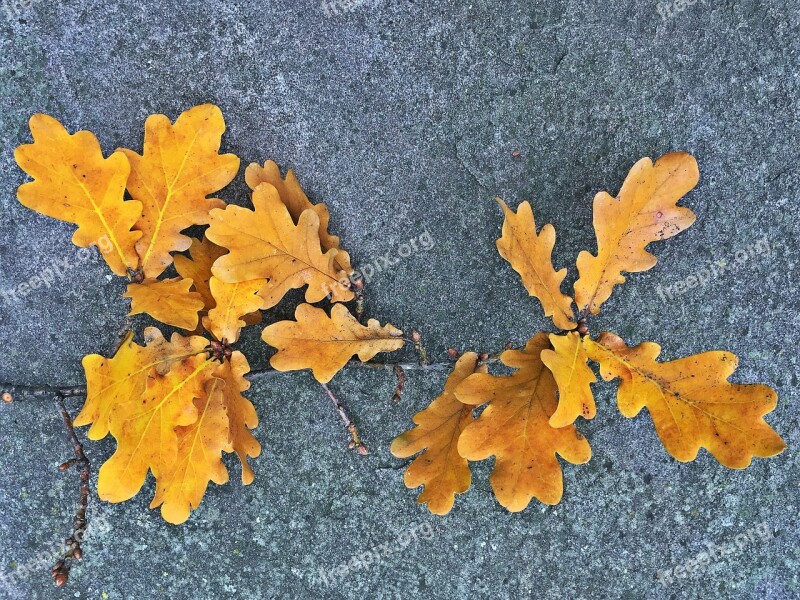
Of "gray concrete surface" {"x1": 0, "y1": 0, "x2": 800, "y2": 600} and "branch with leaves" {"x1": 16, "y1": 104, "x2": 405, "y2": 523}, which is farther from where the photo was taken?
"gray concrete surface" {"x1": 0, "y1": 0, "x2": 800, "y2": 600}

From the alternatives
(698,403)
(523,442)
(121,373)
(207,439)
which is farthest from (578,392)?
(121,373)

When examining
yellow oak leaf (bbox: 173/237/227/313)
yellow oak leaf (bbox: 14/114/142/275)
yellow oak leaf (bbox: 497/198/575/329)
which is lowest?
yellow oak leaf (bbox: 173/237/227/313)

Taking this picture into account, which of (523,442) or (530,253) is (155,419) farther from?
(530,253)

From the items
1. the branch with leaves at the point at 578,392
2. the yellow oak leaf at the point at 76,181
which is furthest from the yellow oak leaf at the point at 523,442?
the yellow oak leaf at the point at 76,181

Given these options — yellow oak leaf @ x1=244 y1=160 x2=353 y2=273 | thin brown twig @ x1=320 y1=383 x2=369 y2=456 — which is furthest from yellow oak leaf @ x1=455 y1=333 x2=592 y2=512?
yellow oak leaf @ x1=244 y1=160 x2=353 y2=273

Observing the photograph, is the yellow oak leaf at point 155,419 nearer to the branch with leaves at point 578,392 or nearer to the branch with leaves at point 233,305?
the branch with leaves at point 233,305

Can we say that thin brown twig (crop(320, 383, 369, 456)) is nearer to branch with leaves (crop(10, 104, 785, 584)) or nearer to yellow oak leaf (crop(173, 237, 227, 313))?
branch with leaves (crop(10, 104, 785, 584))
